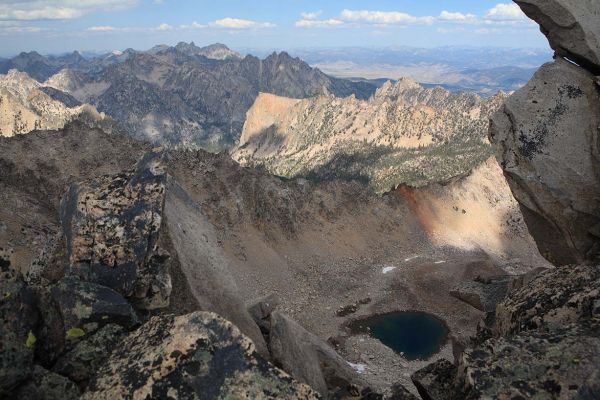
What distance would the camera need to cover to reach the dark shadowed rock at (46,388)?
31.4 feet

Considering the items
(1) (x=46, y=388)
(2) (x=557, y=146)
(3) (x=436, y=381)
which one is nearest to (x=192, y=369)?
(1) (x=46, y=388)

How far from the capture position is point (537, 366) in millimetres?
10125

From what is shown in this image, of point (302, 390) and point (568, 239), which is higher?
point (302, 390)

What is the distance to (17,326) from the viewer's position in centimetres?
1046

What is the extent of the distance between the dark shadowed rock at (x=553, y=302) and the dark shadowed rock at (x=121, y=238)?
10469 mm

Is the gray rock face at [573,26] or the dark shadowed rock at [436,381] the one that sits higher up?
the gray rock face at [573,26]

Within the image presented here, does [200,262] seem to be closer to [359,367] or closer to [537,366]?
[537,366]

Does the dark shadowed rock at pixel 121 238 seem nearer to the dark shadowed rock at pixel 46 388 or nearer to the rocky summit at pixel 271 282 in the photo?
the rocky summit at pixel 271 282

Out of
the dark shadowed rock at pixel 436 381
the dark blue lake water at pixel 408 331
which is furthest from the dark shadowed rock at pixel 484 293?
the dark shadowed rock at pixel 436 381

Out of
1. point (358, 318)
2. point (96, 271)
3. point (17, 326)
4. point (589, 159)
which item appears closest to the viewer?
point (17, 326)

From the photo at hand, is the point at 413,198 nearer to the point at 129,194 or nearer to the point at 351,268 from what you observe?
the point at 351,268

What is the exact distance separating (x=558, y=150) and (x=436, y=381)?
14.6 m

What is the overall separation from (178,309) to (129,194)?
3783 mm

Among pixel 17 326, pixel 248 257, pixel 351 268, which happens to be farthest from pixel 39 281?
pixel 351 268
